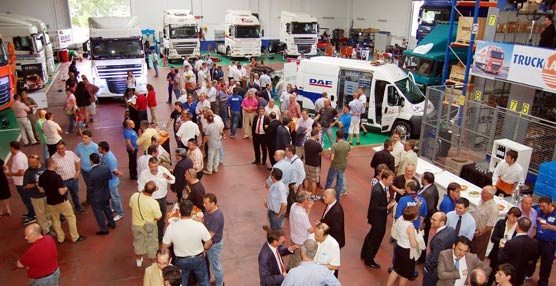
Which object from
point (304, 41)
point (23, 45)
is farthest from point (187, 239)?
point (304, 41)

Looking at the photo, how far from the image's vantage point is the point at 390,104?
14383mm

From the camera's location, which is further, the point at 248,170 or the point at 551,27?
the point at 248,170

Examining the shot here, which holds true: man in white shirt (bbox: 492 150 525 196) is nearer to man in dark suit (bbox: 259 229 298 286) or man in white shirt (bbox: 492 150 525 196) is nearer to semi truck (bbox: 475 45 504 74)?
semi truck (bbox: 475 45 504 74)

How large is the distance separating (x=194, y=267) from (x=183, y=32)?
24457 mm

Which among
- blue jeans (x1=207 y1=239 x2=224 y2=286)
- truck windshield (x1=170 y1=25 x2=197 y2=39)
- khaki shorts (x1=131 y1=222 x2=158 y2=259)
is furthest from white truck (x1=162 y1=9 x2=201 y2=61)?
blue jeans (x1=207 y1=239 x2=224 y2=286)

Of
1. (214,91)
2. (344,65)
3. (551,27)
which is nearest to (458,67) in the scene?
(344,65)

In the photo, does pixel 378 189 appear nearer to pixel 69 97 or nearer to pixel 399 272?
pixel 399 272

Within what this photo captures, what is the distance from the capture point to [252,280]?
711 centimetres

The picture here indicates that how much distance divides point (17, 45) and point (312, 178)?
18.3 meters

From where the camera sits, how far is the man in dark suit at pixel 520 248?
232 inches

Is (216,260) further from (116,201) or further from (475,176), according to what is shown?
(475,176)

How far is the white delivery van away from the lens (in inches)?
561

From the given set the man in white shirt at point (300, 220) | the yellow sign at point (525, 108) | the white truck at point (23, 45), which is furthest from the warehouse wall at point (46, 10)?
the man in white shirt at point (300, 220)

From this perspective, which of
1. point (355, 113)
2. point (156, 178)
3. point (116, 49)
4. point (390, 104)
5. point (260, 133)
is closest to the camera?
point (156, 178)
